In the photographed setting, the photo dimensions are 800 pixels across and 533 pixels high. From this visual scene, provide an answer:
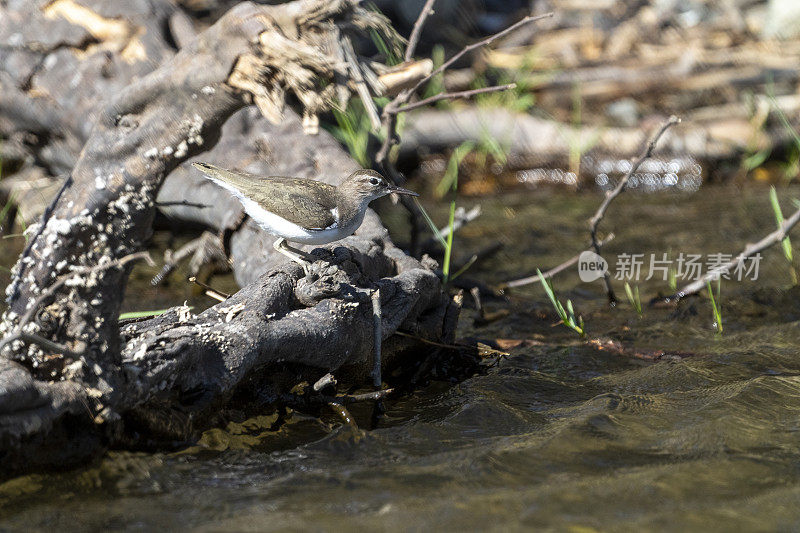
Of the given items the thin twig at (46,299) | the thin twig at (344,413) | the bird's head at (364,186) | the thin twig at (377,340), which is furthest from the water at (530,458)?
the bird's head at (364,186)

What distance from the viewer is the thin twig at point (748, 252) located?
518 cm

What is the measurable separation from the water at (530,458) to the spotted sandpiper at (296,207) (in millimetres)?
913

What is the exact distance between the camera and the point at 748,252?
529 cm

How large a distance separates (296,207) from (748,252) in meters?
2.87

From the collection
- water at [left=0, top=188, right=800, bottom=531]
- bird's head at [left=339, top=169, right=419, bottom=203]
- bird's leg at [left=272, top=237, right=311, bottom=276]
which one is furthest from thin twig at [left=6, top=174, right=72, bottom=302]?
bird's head at [left=339, top=169, right=419, bottom=203]

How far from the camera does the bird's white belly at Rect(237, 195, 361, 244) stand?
4.29 metres

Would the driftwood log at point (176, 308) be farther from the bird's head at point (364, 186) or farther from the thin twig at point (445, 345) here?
the bird's head at point (364, 186)

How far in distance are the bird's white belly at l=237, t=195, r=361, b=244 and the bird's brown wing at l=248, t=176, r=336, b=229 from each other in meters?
0.02

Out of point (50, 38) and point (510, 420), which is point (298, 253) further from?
point (50, 38)

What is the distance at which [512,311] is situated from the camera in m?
5.77

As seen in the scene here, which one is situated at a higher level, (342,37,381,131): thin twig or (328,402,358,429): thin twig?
(342,37,381,131): thin twig

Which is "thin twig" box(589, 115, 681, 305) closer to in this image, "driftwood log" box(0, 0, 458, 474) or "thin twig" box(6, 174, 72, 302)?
"driftwood log" box(0, 0, 458, 474)

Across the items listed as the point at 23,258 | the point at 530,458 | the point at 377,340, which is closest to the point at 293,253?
the point at 377,340

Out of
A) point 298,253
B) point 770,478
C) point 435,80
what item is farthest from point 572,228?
point 770,478
